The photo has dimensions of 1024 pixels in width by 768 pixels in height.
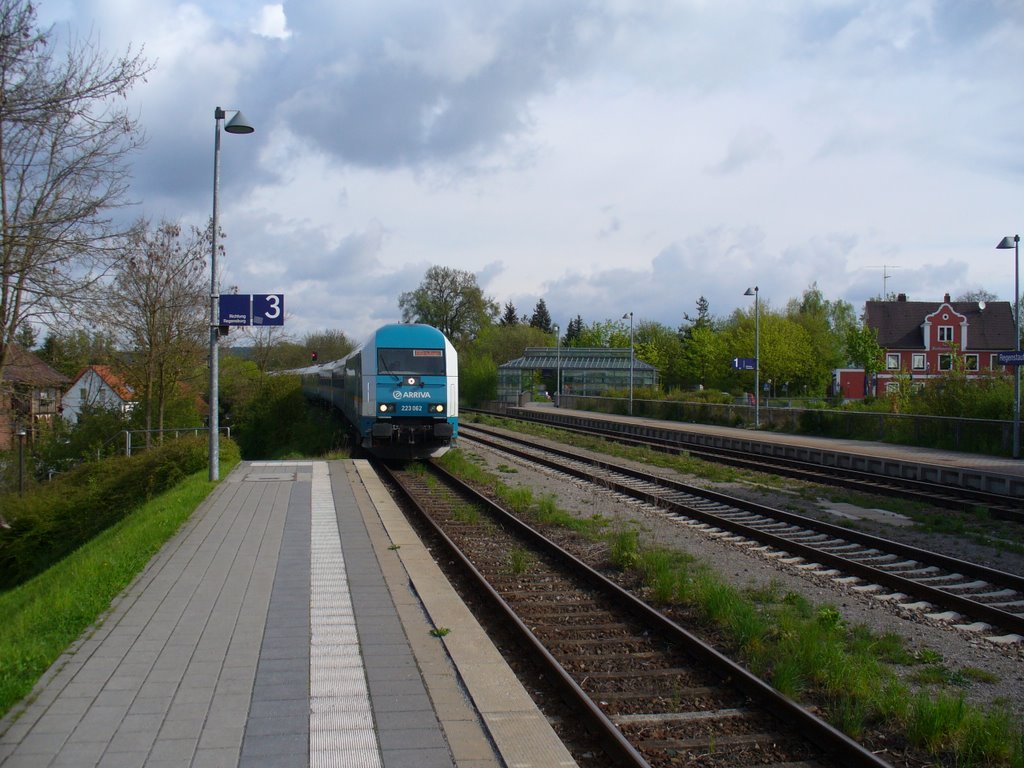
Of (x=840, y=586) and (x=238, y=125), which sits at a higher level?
(x=238, y=125)

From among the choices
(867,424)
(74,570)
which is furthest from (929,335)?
(74,570)

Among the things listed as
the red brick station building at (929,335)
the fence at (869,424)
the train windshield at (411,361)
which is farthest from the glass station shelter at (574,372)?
the train windshield at (411,361)

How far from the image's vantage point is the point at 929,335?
2768 inches

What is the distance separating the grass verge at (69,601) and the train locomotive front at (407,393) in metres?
7.49

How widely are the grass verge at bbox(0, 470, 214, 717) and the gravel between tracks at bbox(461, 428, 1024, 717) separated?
5996mm

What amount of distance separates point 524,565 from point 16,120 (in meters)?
6.98

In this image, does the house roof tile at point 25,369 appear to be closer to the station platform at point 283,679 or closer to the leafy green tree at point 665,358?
the station platform at point 283,679

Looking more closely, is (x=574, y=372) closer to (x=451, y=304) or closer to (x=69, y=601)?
(x=451, y=304)

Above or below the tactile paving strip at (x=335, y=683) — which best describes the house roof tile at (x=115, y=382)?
above

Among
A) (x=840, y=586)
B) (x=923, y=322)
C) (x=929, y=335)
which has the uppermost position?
(x=923, y=322)

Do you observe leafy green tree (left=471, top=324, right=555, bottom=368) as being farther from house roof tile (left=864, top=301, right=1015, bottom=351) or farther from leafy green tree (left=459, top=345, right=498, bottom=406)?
house roof tile (left=864, top=301, right=1015, bottom=351)

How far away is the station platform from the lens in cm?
443

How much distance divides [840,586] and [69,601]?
7.31 metres

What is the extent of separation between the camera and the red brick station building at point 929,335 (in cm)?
6869
